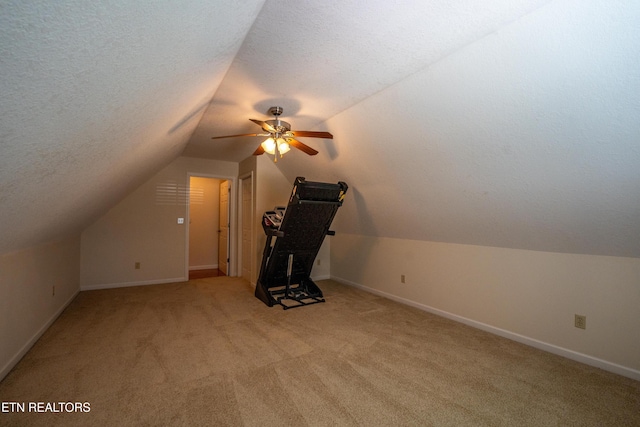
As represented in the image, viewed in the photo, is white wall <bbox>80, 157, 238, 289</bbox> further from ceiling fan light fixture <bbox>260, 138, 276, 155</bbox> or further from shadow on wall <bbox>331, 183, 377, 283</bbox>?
ceiling fan light fixture <bbox>260, 138, 276, 155</bbox>

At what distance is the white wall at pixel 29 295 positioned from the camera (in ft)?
6.97

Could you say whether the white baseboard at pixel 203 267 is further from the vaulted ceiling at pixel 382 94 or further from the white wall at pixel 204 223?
the vaulted ceiling at pixel 382 94

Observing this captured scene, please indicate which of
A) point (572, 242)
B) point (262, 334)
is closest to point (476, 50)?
point (572, 242)

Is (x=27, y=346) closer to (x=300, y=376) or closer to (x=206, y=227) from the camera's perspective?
(x=300, y=376)

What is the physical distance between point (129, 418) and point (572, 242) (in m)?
3.60

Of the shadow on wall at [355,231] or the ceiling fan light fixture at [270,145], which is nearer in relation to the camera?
the ceiling fan light fixture at [270,145]

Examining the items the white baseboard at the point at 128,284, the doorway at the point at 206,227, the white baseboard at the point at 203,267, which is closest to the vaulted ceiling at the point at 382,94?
the white baseboard at the point at 128,284

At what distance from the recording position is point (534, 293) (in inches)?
108

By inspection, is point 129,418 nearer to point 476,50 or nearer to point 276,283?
point 276,283

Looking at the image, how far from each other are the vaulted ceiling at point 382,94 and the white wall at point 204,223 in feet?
12.6

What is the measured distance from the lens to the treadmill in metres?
3.47

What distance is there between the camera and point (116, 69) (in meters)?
1.14

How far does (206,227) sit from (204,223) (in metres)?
0.11

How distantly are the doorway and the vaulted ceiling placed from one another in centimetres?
370
